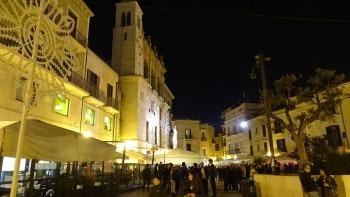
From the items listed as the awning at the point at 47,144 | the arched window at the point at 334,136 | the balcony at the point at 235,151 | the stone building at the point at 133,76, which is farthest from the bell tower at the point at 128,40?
the balcony at the point at 235,151

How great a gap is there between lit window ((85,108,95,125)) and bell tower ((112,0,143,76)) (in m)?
8.32

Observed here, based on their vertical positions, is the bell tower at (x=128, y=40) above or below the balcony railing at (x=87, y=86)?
above

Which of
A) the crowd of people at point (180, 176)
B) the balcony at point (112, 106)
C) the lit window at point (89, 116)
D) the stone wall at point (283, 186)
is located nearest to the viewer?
the stone wall at point (283, 186)

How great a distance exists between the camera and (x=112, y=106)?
27188mm

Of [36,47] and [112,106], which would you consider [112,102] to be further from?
[36,47]

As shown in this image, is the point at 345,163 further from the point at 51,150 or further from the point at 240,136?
the point at 240,136

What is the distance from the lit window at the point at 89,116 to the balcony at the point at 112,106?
1.91 meters

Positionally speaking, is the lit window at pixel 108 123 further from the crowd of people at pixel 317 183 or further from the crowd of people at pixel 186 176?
the crowd of people at pixel 317 183

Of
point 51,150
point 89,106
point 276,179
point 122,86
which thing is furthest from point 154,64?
point 51,150

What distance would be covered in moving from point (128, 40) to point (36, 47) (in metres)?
28.5

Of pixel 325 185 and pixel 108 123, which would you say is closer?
pixel 325 185

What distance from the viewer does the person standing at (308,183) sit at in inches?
355

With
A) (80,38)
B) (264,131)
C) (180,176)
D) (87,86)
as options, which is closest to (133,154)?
(180,176)

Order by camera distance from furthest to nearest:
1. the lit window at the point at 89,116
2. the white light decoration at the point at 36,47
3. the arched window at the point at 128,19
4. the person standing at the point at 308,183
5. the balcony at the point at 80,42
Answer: the arched window at the point at 128,19
the lit window at the point at 89,116
the balcony at the point at 80,42
the person standing at the point at 308,183
the white light decoration at the point at 36,47
